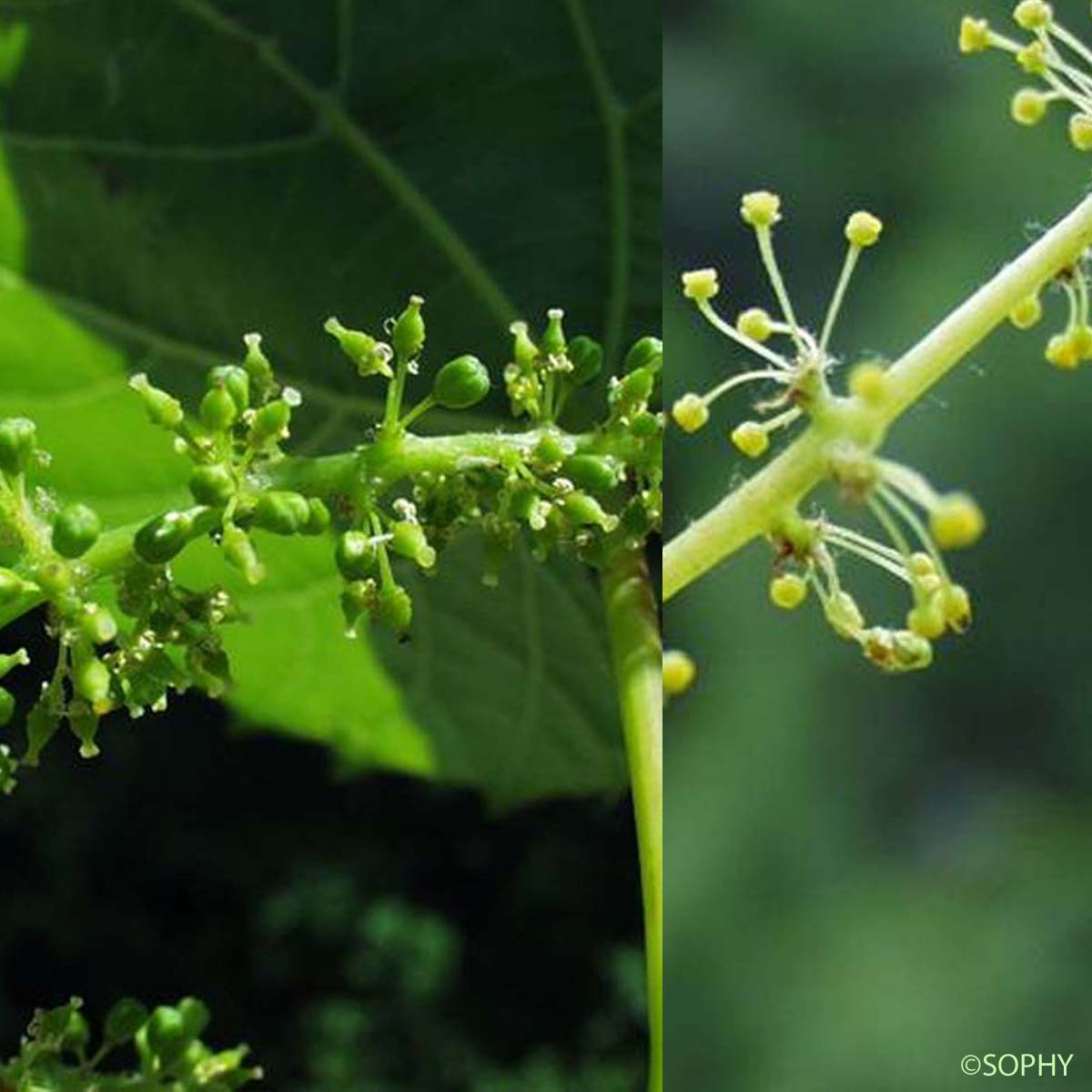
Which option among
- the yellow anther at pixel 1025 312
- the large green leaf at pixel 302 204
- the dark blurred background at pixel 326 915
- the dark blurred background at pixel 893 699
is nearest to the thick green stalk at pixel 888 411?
the yellow anther at pixel 1025 312

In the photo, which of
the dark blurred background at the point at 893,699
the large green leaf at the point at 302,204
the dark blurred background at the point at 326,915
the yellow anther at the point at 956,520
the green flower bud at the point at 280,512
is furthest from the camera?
the dark blurred background at the point at 326,915

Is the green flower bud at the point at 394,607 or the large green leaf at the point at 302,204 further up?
the large green leaf at the point at 302,204

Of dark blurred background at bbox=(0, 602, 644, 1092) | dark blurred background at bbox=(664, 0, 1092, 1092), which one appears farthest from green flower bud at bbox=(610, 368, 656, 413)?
dark blurred background at bbox=(0, 602, 644, 1092)

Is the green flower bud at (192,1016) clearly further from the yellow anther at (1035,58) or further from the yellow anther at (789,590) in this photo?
the yellow anther at (1035,58)

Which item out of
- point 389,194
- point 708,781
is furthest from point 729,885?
point 389,194

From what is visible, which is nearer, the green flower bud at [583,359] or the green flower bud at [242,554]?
the green flower bud at [242,554]

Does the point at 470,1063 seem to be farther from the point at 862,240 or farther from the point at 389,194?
the point at 862,240
